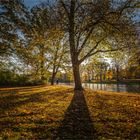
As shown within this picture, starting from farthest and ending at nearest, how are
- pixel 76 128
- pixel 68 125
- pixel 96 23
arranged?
pixel 96 23, pixel 68 125, pixel 76 128

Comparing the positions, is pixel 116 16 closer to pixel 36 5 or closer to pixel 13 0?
pixel 13 0

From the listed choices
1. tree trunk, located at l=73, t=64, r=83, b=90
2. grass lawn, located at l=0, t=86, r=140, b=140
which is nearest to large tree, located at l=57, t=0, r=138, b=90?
tree trunk, located at l=73, t=64, r=83, b=90

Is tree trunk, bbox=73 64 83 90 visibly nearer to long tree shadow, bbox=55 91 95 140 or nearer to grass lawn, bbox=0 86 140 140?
grass lawn, bbox=0 86 140 140

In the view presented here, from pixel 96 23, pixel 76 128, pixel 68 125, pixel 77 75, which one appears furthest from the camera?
pixel 77 75

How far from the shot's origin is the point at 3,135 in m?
7.80

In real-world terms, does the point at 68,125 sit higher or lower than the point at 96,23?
lower

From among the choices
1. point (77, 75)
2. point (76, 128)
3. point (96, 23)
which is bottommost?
point (76, 128)

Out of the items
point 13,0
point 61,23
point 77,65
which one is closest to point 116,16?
point 61,23

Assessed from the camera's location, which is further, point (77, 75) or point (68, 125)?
point (77, 75)

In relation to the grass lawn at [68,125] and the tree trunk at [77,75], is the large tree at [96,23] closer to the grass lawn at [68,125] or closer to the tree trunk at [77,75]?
the tree trunk at [77,75]

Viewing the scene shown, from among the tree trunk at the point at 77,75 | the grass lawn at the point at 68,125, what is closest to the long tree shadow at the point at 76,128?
the grass lawn at the point at 68,125

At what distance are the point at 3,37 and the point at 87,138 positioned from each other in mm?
14497

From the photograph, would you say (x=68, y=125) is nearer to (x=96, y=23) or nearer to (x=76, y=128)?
(x=76, y=128)

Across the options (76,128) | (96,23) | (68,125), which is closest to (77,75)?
(96,23)
